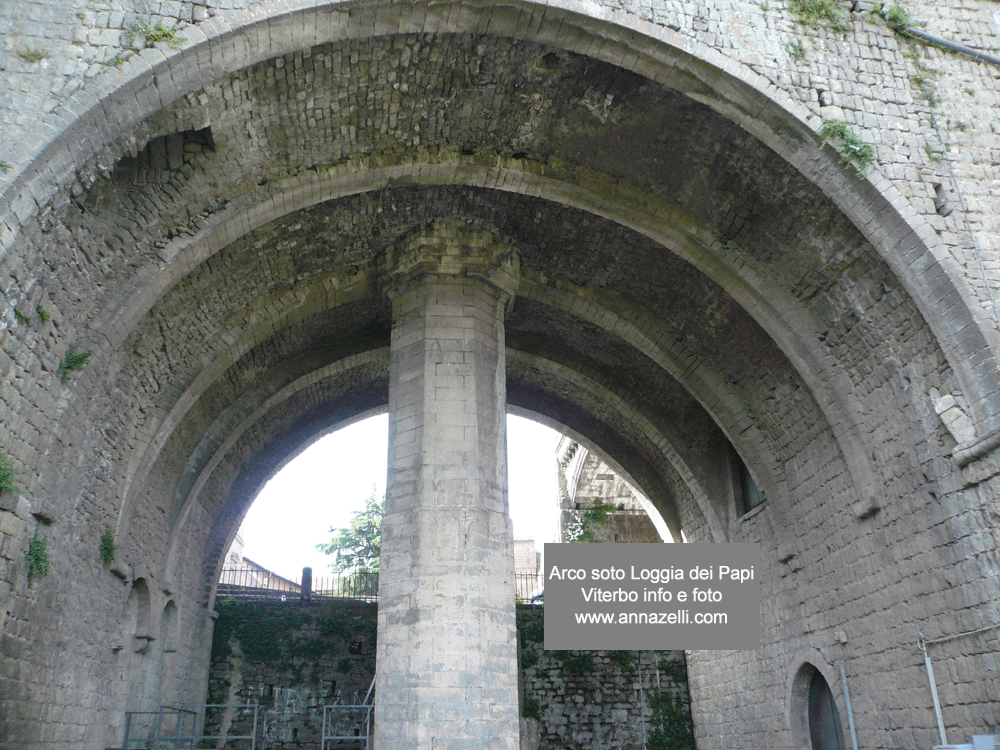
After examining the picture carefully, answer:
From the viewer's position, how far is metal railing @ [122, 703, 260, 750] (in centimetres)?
959

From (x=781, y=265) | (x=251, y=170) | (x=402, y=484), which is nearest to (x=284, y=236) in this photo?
(x=251, y=170)

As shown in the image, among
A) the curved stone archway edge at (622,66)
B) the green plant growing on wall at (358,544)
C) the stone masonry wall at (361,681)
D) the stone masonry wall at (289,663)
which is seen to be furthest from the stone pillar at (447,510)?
the green plant growing on wall at (358,544)

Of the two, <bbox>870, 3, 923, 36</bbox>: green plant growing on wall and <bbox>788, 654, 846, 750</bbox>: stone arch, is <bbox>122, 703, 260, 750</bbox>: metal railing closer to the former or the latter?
<bbox>788, 654, 846, 750</bbox>: stone arch

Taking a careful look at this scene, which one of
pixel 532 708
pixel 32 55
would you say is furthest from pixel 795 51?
pixel 532 708

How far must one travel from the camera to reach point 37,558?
23.3ft

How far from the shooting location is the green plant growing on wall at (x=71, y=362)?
23.5ft

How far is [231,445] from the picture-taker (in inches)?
465

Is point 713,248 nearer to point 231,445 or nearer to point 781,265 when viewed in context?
point 781,265

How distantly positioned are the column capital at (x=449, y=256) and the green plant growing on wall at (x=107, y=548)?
4.47 metres

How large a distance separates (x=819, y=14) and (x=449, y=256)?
16.3 feet

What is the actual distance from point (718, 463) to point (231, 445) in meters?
7.71

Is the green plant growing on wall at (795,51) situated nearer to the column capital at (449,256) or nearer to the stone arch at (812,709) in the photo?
the column capital at (449,256)

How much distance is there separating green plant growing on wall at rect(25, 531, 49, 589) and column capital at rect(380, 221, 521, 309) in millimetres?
4938

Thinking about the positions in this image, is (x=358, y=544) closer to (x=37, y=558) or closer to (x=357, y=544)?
(x=357, y=544)
